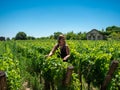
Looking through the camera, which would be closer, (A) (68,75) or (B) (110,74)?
(B) (110,74)

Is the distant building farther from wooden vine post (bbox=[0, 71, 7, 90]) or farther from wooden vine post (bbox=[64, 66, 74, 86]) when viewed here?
wooden vine post (bbox=[0, 71, 7, 90])

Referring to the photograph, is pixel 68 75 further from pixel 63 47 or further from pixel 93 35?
pixel 93 35

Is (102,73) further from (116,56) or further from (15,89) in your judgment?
(15,89)

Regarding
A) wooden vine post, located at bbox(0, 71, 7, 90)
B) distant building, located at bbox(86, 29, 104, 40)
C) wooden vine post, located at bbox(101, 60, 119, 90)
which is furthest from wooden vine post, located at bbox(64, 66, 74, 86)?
distant building, located at bbox(86, 29, 104, 40)

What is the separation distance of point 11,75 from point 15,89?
36 centimetres

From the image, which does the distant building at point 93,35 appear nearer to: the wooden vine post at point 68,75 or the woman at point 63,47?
the woman at point 63,47

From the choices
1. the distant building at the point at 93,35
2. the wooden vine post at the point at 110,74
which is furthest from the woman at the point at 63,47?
the distant building at the point at 93,35

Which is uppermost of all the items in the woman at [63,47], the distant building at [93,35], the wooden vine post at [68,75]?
the distant building at [93,35]

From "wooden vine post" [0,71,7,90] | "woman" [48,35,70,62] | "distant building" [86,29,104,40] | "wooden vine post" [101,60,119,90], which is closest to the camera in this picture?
"wooden vine post" [0,71,7,90]

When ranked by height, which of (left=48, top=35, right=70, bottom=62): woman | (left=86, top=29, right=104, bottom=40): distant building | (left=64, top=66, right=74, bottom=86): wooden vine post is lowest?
(left=64, top=66, right=74, bottom=86): wooden vine post

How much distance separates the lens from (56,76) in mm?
6930

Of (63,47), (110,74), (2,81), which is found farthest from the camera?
(63,47)

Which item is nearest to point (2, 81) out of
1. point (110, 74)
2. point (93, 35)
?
point (110, 74)

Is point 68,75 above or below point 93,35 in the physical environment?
below
